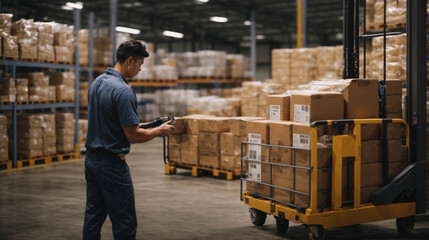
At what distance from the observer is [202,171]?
31.8 ft

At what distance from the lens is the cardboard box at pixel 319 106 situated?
16.9ft

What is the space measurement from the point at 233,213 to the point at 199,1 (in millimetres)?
17526

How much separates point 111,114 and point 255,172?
93.1 inches

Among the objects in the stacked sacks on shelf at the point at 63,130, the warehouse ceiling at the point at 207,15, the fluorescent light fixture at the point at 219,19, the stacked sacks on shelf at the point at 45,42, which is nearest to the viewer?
the stacked sacks on shelf at the point at 45,42

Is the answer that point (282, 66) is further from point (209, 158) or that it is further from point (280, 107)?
point (280, 107)

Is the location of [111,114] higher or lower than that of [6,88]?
lower

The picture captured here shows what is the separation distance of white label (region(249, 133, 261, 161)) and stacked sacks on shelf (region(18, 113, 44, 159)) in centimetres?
633

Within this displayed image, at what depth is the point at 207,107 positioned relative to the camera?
14922mm

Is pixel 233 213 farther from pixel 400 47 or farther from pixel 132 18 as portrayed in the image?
pixel 132 18

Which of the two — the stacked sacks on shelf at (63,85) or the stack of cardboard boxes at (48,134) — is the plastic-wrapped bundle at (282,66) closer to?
the stacked sacks on shelf at (63,85)

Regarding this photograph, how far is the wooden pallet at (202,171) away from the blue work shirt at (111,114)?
533 cm

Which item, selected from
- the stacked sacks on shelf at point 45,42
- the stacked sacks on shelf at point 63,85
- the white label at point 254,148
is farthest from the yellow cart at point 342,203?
the stacked sacks on shelf at point 63,85

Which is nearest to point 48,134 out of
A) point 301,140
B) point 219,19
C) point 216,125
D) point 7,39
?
point 7,39

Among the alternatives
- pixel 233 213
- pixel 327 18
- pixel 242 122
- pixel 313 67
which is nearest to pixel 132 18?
pixel 327 18
